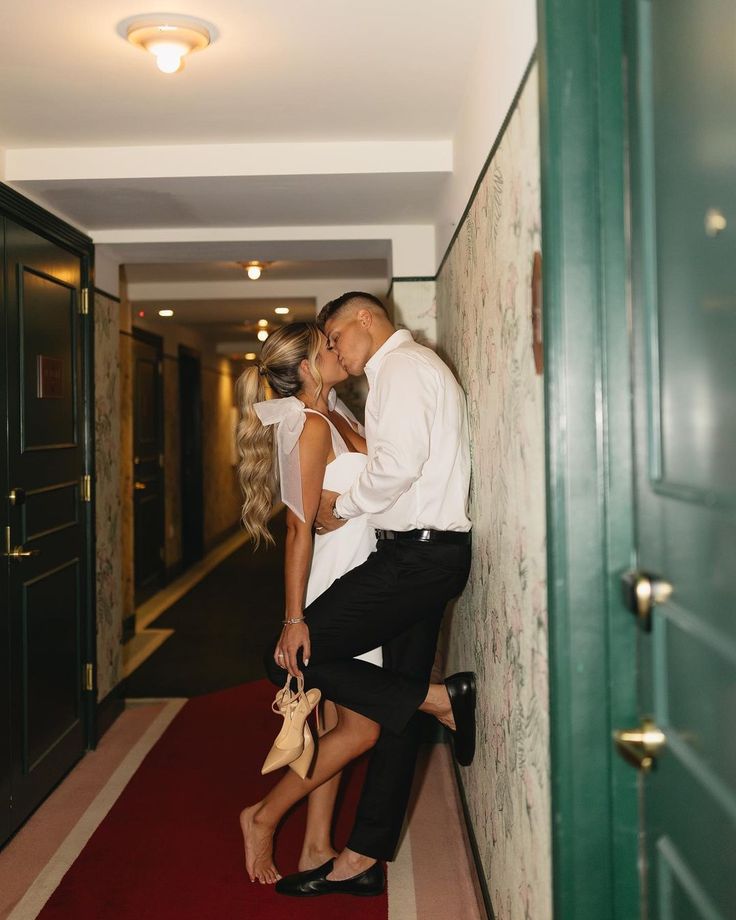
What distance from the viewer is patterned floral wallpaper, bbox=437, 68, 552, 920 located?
1599 mm

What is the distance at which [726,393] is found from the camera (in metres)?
1.01

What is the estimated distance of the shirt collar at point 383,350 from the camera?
8.29 feet

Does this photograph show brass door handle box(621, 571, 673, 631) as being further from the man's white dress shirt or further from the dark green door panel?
the dark green door panel

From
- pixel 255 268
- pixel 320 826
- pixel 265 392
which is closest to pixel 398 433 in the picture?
pixel 265 392

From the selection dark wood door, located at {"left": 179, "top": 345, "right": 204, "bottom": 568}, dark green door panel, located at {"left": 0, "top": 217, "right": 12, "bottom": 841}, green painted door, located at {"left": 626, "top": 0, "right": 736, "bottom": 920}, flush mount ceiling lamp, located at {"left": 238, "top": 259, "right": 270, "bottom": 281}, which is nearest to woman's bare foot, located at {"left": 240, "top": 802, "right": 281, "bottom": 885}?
dark green door panel, located at {"left": 0, "top": 217, "right": 12, "bottom": 841}

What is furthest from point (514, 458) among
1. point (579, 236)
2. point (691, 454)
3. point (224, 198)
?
point (224, 198)

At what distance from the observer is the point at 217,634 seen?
231 inches

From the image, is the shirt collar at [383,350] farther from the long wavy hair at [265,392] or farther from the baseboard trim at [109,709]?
the baseboard trim at [109,709]

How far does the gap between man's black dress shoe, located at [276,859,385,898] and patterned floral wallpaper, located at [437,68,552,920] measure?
345 mm

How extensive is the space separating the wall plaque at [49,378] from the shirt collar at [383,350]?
Result: 1.33m

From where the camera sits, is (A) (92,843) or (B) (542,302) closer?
(B) (542,302)

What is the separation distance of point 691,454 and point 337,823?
2.33m

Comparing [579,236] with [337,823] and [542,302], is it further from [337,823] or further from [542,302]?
[337,823]

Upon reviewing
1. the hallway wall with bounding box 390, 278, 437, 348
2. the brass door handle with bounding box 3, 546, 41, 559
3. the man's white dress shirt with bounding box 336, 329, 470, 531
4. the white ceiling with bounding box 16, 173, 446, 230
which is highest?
the white ceiling with bounding box 16, 173, 446, 230
